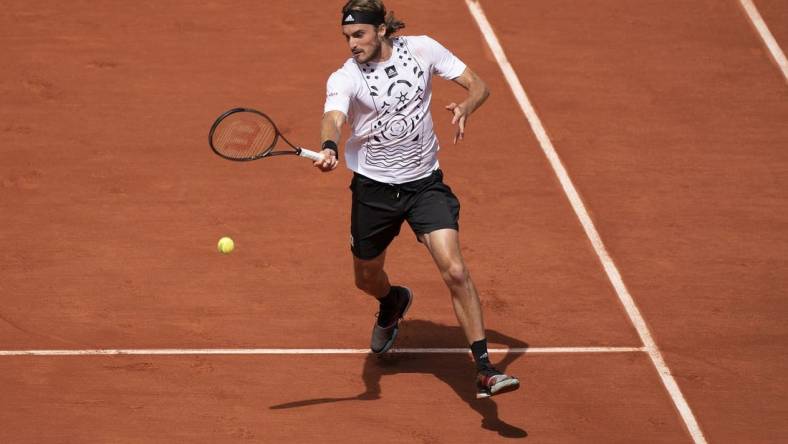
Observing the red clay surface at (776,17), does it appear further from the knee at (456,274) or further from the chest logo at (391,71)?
the knee at (456,274)

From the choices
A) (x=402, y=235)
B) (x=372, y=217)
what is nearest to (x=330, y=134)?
(x=372, y=217)

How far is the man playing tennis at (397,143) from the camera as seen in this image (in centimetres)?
814

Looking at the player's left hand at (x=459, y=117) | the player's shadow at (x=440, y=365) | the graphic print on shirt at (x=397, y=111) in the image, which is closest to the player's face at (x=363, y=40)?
the graphic print on shirt at (x=397, y=111)

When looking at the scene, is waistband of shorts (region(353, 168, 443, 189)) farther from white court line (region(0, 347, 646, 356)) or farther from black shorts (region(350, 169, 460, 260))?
white court line (region(0, 347, 646, 356))

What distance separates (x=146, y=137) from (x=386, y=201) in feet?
15.6

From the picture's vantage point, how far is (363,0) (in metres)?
8.15

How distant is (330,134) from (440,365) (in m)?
2.40

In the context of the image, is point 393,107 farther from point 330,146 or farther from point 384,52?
point 330,146

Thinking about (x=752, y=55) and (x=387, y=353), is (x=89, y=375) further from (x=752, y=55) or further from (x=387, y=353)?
(x=752, y=55)

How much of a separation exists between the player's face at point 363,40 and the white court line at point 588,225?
3241 mm

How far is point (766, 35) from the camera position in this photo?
1475cm

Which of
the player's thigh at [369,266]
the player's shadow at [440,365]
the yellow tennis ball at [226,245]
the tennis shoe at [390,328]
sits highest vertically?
the player's thigh at [369,266]

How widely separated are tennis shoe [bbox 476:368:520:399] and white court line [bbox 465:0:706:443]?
1477mm

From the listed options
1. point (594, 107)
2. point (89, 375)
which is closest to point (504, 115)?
point (594, 107)
